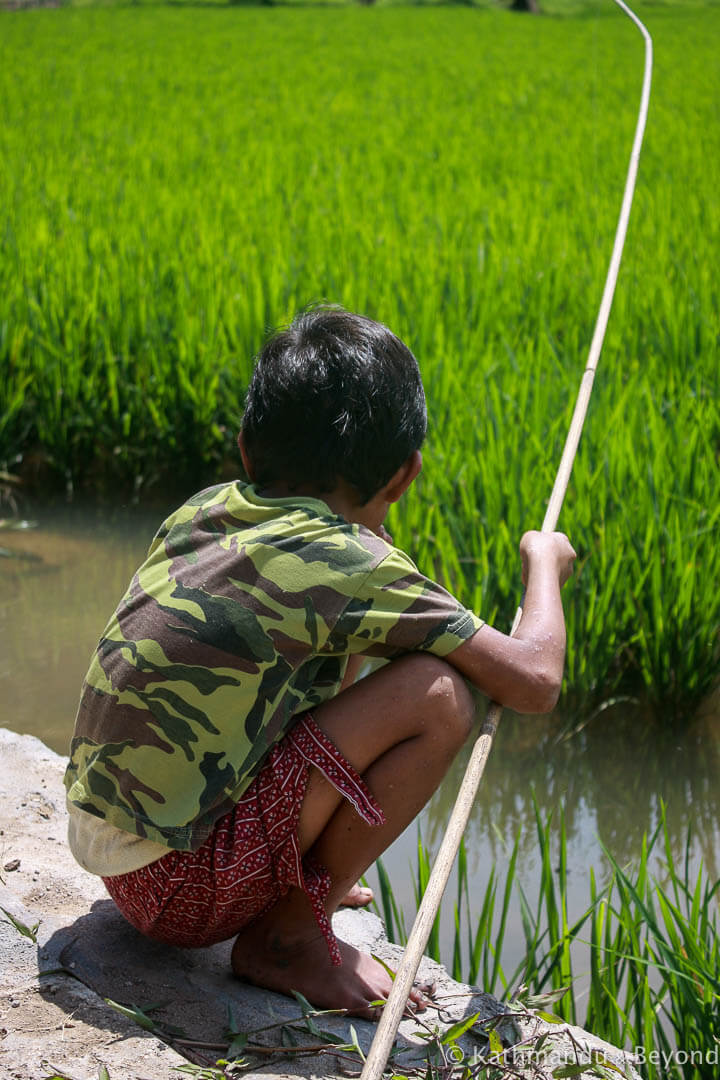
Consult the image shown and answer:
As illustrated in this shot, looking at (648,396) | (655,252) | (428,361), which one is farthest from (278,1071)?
(655,252)

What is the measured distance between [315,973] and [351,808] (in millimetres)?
207

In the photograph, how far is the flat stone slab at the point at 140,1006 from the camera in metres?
1.22

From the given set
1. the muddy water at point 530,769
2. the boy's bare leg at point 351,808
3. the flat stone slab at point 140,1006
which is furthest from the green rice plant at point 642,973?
the muddy water at point 530,769

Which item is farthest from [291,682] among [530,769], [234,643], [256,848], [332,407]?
[530,769]

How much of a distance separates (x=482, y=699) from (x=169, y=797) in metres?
1.25

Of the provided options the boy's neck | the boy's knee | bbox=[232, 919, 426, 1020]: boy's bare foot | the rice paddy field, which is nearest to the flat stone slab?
bbox=[232, 919, 426, 1020]: boy's bare foot

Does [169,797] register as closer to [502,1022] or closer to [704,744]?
[502,1022]

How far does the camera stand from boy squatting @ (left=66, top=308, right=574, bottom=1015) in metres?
1.26

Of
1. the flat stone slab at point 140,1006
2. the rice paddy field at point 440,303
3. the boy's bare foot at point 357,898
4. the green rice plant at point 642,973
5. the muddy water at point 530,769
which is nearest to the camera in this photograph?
the flat stone slab at point 140,1006

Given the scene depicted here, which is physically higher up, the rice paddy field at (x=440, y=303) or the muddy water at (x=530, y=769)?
the rice paddy field at (x=440, y=303)

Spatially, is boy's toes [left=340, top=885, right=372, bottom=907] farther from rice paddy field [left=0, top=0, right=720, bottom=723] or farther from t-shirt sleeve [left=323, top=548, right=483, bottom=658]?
rice paddy field [left=0, top=0, right=720, bottom=723]

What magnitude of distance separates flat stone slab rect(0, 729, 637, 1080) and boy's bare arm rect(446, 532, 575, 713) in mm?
381

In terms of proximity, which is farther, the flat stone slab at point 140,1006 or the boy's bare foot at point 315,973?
the boy's bare foot at point 315,973

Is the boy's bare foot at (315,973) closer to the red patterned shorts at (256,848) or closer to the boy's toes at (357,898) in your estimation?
the red patterned shorts at (256,848)
